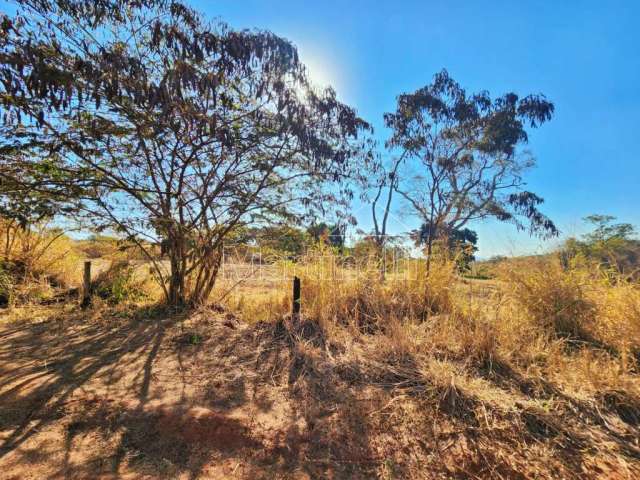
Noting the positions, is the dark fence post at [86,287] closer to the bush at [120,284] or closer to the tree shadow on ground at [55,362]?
the bush at [120,284]

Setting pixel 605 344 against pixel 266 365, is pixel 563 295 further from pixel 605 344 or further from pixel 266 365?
pixel 266 365

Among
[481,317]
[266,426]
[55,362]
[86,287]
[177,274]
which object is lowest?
[266,426]

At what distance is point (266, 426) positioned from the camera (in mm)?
1786

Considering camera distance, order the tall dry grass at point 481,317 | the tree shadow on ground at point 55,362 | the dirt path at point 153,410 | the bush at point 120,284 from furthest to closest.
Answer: the bush at point 120,284 → the tall dry grass at point 481,317 → the tree shadow on ground at point 55,362 → the dirt path at point 153,410

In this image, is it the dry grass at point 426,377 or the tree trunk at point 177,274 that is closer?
the dry grass at point 426,377

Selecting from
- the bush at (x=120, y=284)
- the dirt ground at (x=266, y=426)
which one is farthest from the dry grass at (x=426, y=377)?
the bush at (x=120, y=284)

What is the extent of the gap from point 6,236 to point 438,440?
6.59 m

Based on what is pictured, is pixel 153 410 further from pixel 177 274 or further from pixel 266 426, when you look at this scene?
pixel 177 274

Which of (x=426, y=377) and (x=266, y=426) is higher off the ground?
(x=426, y=377)

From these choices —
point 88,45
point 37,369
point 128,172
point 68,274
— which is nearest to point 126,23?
point 88,45

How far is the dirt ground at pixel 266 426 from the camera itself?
1519 millimetres

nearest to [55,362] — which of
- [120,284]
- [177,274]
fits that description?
[177,274]

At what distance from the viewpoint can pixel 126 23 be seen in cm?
273

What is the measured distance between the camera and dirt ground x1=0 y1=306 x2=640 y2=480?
1.52 m
